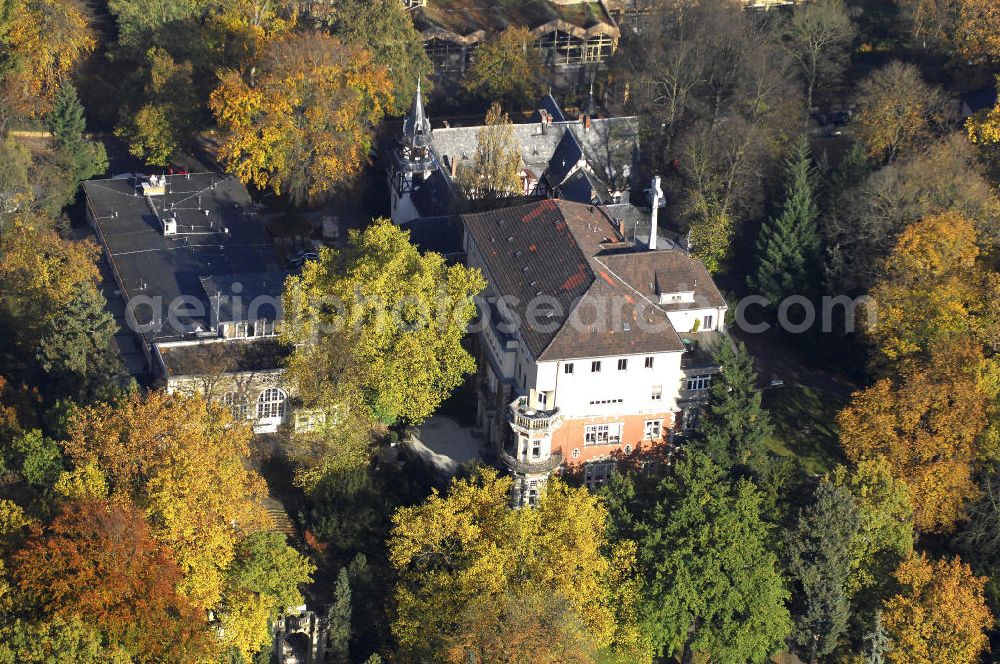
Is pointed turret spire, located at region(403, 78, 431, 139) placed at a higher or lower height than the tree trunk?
higher

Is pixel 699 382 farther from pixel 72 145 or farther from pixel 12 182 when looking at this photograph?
pixel 72 145

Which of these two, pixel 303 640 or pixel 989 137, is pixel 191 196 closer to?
pixel 303 640

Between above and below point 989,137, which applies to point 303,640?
below

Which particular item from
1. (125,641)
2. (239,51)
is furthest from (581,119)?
(125,641)

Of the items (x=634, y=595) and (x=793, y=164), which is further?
(x=793, y=164)

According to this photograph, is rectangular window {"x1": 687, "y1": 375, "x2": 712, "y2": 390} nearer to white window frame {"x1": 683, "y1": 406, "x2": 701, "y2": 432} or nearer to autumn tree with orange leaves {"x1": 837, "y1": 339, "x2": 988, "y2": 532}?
white window frame {"x1": 683, "y1": 406, "x2": 701, "y2": 432}

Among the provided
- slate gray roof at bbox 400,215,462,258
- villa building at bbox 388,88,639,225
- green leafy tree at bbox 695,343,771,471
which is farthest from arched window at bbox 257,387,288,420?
green leafy tree at bbox 695,343,771,471
